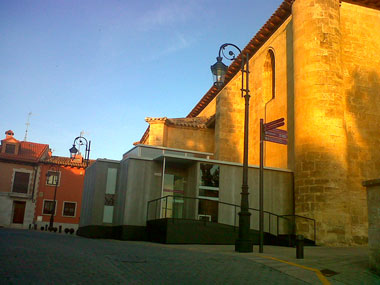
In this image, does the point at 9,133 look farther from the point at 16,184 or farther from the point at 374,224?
the point at 374,224

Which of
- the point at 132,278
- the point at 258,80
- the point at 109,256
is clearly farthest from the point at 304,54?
the point at 132,278

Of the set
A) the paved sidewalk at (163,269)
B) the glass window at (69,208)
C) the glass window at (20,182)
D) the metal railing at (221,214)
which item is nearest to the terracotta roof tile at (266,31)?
the metal railing at (221,214)

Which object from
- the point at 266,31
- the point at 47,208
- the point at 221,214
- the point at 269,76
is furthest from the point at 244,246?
the point at 47,208

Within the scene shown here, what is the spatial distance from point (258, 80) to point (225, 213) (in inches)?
396

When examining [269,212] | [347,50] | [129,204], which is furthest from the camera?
[347,50]

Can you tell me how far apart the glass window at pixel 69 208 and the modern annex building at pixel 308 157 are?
81.7 ft

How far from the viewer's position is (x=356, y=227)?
55.9ft

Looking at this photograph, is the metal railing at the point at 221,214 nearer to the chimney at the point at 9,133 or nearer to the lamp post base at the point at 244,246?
the lamp post base at the point at 244,246

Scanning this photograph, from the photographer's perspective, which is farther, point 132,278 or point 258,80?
point 258,80

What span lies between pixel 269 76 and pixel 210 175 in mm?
8888

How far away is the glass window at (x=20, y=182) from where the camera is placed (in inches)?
1624

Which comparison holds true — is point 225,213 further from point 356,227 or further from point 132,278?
point 132,278

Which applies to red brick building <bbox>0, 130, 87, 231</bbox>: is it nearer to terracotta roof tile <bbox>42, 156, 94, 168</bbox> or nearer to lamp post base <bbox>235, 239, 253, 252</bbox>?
terracotta roof tile <bbox>42, 156, 94, 168</bbox>

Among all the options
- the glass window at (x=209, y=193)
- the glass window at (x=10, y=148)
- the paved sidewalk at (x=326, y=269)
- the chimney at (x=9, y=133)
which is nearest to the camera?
the paved sidewalk at (x=326, y=269)
